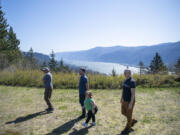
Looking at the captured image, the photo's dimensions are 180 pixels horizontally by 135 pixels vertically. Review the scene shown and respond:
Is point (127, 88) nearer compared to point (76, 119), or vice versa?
point (127, 88)

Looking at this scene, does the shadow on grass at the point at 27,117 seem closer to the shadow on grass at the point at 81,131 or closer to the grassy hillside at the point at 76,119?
the grassy hillside at the point at 76,119

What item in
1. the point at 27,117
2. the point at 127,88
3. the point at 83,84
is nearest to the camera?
the point at 127,88

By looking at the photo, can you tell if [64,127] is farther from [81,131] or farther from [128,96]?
[128,96]

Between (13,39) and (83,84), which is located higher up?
(13,39)

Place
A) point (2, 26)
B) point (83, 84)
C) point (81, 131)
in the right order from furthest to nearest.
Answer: point (2, 26) → point (83, 84) → point (81, 131)

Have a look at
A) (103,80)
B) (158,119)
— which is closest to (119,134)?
(158,119)

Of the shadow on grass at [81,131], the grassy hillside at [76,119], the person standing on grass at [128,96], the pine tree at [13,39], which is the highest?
→ the pine tree at [13,39]

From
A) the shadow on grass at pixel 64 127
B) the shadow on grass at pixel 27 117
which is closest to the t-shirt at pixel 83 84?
the shadow on grass at pixel 64 127

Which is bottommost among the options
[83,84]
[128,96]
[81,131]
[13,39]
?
[81,131]

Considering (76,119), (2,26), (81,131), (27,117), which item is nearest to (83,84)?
(76,119)

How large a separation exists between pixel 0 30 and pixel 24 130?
33.5 meters

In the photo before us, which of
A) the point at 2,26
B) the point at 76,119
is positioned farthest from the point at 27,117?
the point at 2,26

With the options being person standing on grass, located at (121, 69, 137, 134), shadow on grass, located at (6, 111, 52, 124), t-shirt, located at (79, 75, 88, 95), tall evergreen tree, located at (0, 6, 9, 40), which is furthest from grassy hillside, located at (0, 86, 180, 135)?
tall evergreen tree, located at (0, 6, 9, 40)

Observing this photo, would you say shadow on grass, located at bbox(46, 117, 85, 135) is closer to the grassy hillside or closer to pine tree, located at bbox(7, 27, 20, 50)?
the grassy hillside
